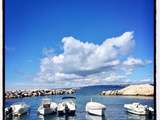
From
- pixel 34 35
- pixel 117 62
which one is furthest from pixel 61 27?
pixel 117 62

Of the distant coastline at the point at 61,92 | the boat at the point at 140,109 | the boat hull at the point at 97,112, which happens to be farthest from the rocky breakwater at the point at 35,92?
the boat at the point at 140,109

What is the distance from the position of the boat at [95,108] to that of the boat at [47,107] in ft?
0.48

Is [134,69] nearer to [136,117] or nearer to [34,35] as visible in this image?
[136,117]

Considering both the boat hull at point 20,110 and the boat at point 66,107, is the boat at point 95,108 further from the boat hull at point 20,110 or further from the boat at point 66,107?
the boat hull at point 20,110

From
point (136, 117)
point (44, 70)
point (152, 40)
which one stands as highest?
point (152, 40)

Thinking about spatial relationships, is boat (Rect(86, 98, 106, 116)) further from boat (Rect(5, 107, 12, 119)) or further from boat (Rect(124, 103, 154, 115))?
boat (Rect(5, 107, 12, 119))

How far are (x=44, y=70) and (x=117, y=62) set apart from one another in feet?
1.04

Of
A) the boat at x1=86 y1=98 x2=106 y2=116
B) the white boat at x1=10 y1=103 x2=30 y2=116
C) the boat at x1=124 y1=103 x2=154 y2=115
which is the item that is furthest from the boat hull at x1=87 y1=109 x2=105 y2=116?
the white boat at x1=10 y1=103 x2=30 y2=116

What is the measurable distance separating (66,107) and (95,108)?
13cm

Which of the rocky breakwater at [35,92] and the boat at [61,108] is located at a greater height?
the rocky breakwater at [35,92]

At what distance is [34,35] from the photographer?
6.02 feet

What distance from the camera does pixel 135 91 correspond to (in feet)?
6.02

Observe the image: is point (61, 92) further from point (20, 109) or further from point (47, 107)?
point (20, 109)

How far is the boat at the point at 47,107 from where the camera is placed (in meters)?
1.82
